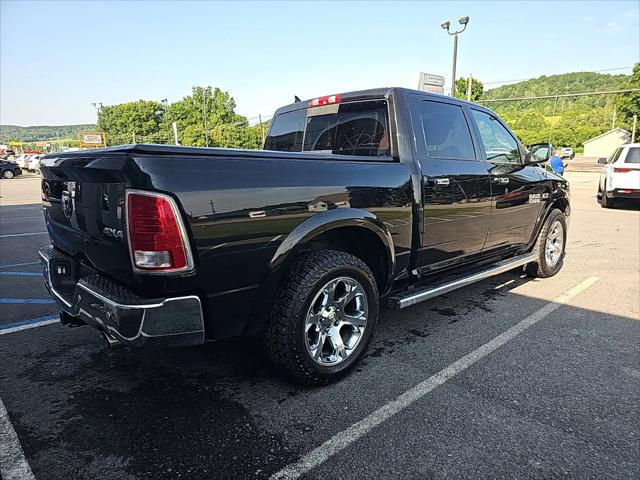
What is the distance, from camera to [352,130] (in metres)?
3.58

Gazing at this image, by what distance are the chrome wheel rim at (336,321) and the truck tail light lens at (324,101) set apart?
5.65ft

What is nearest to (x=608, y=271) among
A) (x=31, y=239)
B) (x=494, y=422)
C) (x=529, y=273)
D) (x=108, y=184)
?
(x=529, y=273)

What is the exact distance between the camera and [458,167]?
364 centimetres

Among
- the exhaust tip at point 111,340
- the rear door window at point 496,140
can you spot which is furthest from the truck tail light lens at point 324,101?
the exhaust tip at point 111,340

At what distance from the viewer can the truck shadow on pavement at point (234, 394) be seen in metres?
2.10

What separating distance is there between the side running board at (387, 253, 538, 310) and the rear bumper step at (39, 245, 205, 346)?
1503 mm

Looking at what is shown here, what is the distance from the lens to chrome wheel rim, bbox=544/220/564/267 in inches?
206

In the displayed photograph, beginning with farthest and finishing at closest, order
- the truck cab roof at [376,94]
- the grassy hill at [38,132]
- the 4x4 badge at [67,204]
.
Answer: the grassy hill at [38,132] < the truck cab roof at [376,94] < the 4x4 badge at [67,204]

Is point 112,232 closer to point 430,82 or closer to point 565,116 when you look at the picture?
point 430,82

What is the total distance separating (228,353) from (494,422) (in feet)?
6.12

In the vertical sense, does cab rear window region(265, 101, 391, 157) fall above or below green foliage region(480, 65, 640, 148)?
below

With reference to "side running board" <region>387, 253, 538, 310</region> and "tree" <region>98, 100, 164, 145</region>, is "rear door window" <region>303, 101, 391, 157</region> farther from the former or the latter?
"tree" <region>98, 100, 164, 145</region>

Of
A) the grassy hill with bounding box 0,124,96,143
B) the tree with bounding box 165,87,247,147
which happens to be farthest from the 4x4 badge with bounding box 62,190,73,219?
the grassy hill with bounding box 0,124,96,143

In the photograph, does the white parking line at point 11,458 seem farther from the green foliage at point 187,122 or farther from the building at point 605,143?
the building at point 605,143
